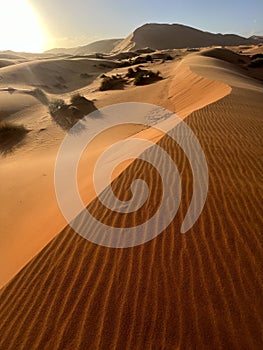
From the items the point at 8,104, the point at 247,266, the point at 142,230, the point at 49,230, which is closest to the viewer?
the point at 247,266

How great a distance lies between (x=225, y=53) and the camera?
34.4 meters

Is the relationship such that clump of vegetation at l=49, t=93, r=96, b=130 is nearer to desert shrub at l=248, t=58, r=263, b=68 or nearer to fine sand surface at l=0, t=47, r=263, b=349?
fine sand surface at l=0, t=47, r=263, b=349

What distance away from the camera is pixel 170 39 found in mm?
87000

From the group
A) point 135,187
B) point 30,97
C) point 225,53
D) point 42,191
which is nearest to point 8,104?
point 30,97

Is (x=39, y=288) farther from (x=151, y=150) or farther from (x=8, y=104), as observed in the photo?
(x=8, y=104)

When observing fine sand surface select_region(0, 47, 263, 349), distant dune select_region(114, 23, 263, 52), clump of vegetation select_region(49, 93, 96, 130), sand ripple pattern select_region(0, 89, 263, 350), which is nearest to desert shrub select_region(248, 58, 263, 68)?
clump of vegetation select_region(49, 93, 96, 130)

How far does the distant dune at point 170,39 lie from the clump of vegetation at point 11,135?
225ft

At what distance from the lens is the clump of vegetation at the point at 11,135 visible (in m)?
10.9

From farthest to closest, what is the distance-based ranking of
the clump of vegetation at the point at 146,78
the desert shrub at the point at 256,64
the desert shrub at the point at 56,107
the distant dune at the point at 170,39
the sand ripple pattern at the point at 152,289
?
the distant dune at the point at 170,39 → the desert shrub at the point at 256,64 → the clump of vegetation at the point at 146,78 → the desert shrub at the point at 56,107 → the sand ripple pattern at the point at 152,289

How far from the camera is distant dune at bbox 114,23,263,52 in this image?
80.8 metres

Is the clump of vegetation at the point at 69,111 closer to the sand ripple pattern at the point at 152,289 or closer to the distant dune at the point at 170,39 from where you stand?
the sand ripple pattern at the point at 152,289

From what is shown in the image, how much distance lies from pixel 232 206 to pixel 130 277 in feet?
6.07

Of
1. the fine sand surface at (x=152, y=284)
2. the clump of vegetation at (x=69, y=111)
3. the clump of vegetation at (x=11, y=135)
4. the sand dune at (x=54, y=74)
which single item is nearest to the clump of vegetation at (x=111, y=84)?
the sand dune at (x=54, y=74)

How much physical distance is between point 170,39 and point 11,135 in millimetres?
85780
